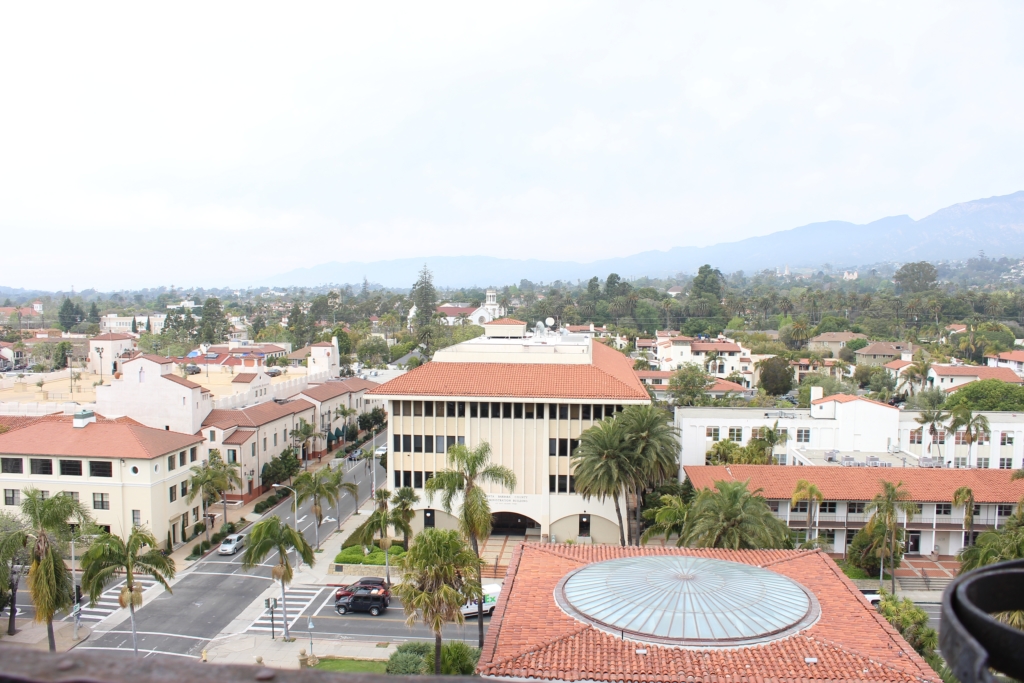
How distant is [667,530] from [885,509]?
34.8ft

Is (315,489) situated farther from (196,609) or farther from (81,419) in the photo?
(81,419)

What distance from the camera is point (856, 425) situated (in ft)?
163

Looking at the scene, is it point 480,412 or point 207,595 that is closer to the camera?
point 207,595

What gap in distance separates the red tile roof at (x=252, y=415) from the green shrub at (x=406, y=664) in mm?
28457

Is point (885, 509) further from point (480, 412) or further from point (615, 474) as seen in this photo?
point (480, 412)

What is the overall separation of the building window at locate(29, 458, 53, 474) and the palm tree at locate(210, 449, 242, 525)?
8390mm

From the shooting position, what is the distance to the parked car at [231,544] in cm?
4066

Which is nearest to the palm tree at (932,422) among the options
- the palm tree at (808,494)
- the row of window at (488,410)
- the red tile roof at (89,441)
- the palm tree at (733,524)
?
the palm tree at (808,494)

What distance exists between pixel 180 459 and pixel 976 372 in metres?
85.0

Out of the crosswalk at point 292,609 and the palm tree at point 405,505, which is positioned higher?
the palm tree at point 405,505

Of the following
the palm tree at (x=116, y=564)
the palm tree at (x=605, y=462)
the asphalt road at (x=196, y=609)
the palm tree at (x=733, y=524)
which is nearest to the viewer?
the palm tree at (x=116, y=564)

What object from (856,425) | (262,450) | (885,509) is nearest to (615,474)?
(885,509)

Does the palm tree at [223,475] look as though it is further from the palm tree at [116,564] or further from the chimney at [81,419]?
the palm tree at [116,564]

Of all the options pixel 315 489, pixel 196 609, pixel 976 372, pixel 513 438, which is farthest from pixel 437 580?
pixel 976 372
